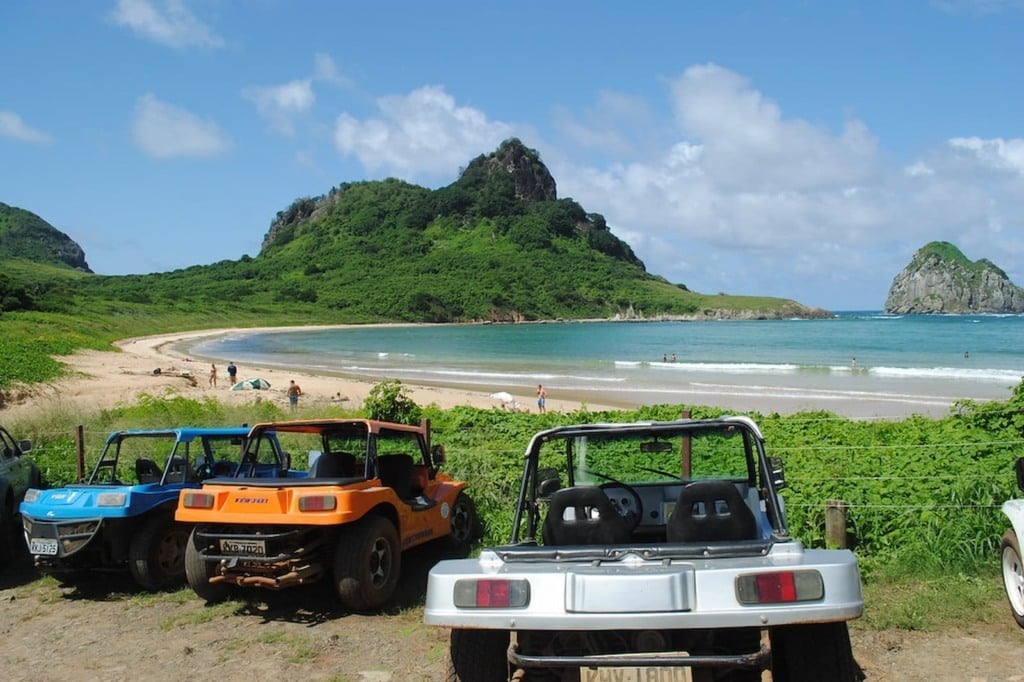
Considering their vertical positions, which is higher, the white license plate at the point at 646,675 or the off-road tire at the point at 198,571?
the white license plate at the point at 646,675

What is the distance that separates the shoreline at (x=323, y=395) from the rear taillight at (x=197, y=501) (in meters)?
12.8

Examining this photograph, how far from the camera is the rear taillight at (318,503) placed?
6.79 m

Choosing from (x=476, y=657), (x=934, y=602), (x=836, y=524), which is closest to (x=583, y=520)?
(x=476, y=657)

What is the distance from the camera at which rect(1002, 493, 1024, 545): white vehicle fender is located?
19.3 ft

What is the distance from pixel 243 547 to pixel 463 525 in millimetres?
2824

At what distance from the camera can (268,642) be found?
6.50 m

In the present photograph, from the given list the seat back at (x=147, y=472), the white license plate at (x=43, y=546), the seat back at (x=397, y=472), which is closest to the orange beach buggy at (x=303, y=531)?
the seat back at (x=397, y=472)

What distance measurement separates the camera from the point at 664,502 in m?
5.77

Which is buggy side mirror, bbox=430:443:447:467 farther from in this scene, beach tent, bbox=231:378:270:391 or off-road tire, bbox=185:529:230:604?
beach tent, bbox=231:378:270:391

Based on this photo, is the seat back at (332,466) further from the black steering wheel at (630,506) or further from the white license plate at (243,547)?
the black steering wheel at (630,506)

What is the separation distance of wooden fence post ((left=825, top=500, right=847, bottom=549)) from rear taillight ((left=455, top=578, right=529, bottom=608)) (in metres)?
4.63

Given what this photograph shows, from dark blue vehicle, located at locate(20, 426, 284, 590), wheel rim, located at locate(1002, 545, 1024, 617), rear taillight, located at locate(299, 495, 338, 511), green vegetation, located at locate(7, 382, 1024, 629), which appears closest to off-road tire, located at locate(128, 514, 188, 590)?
dark blue vehicle, located at locate(20, 426, 284, 590)

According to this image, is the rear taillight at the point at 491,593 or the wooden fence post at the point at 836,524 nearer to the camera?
the rear taillight at the point at 491,593

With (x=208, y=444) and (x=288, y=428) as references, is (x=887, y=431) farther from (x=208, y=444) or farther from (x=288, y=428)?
(x=208, y=444)
